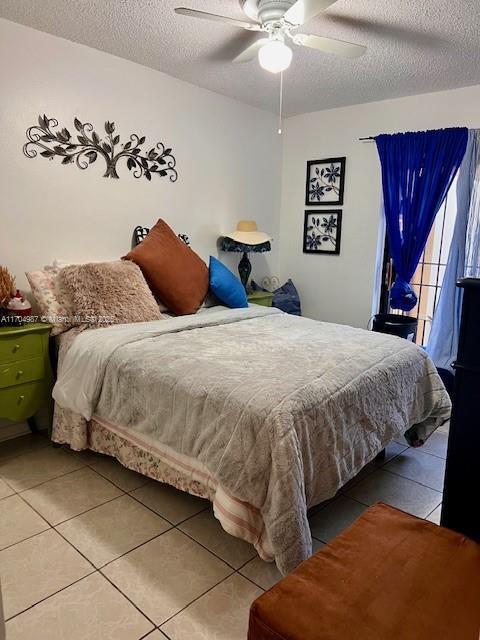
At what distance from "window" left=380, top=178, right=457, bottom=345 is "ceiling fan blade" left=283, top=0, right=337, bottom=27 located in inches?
84.4

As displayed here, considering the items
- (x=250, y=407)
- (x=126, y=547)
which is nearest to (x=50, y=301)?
(x=126, y=547)

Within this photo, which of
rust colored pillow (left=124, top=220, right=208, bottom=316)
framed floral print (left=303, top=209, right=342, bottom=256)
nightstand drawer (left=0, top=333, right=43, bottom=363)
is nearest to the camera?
nightstand drawer (left=0, top=333, right=43, bottom=363)

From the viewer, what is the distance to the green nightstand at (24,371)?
250 centimetres

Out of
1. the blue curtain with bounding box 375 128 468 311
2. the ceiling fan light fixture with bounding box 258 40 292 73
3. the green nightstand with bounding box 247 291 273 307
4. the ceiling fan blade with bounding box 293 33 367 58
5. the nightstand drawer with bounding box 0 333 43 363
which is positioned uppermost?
the ceiling fan blade with bounding box 293 33 367 58

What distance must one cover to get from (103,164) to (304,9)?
177 centimetres

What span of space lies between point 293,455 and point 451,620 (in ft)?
2.30

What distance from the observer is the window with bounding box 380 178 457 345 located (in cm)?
381

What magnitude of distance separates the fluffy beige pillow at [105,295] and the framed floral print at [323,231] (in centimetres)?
213

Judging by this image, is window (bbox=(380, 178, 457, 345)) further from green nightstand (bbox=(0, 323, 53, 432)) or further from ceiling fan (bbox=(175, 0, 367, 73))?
green nightstand (bbox=(0, 323, 53, 432))

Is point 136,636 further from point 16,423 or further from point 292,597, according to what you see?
point 16,423

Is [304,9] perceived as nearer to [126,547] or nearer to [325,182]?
[325,182]

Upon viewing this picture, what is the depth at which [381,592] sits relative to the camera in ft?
3.56

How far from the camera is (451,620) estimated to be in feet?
3.26

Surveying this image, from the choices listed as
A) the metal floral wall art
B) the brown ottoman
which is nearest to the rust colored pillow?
the metal floral wall art
